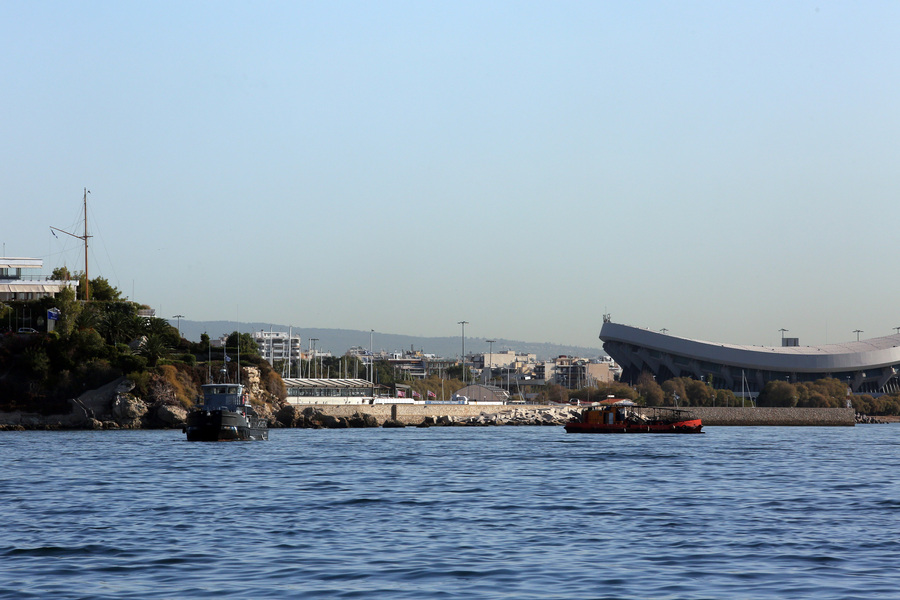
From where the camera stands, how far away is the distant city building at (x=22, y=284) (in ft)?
326

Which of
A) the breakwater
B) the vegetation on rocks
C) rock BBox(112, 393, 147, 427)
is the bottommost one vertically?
the breakwater

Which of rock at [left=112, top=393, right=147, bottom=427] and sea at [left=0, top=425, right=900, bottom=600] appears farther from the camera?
rock at [left=112, top=393, right=147, bottom=427]

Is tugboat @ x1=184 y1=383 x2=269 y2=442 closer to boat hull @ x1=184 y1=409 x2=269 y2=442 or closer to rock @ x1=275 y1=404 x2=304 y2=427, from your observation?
boat hull @ x1=184 y1=409 x2=269 y2=442

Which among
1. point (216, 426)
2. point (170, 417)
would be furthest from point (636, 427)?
point (170, 417)

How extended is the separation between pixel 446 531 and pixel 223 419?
1545 inches

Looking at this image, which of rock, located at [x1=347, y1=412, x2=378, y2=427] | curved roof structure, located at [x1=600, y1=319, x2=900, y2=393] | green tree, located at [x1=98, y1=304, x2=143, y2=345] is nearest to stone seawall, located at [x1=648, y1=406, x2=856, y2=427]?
curved roof structure, located at [x1=600, y1=319, x2=900, y2=393]

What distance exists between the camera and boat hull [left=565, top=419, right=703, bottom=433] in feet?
266

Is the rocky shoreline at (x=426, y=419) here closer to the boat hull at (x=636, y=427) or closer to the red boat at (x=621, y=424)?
the red boat at (x=621, y=424)

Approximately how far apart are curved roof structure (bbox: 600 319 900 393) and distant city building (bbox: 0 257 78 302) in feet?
296

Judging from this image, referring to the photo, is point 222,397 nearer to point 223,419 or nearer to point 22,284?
point 223,419

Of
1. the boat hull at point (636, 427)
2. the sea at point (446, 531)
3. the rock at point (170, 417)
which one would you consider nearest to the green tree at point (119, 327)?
the rock at point (170, 417)

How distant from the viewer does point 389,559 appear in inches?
631

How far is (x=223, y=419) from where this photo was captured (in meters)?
56.5

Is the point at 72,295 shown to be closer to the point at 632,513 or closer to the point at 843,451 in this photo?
the point at 843,451
